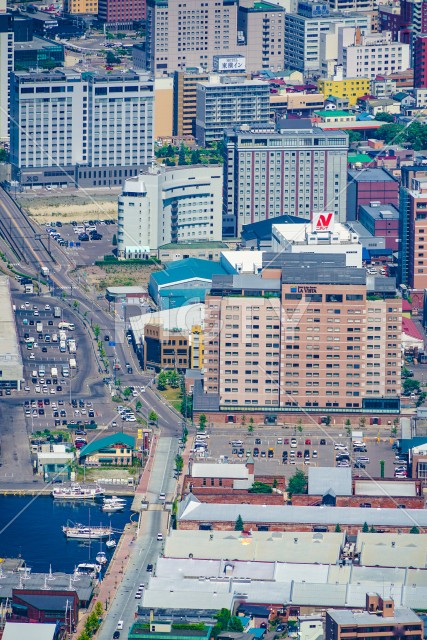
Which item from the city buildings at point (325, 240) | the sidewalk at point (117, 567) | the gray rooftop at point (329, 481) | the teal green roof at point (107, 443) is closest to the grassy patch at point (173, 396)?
the teal green roof at point (107, 443)

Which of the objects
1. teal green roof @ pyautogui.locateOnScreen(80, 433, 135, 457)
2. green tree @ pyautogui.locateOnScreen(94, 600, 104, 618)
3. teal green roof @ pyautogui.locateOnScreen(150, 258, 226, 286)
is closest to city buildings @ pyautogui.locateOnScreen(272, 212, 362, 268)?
teal green roof @ pyautogui.locateOnScreen(150, 258, 226, 286)

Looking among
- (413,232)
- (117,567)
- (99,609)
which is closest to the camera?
(99,609)

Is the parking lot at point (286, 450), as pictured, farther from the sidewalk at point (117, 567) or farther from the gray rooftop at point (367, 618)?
the gray rooftop at point (367, 618)

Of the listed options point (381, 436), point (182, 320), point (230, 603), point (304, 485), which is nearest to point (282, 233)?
point (182, 320)

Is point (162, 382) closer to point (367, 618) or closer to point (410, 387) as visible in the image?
point (410, 387)

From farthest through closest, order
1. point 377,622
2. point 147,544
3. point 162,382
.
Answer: point 162,382 < point 147,544 < point 377,622

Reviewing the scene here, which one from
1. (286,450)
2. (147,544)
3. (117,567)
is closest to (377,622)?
(117,567)
